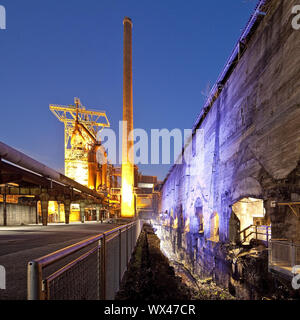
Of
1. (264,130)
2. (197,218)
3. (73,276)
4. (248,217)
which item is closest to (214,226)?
(248,217)

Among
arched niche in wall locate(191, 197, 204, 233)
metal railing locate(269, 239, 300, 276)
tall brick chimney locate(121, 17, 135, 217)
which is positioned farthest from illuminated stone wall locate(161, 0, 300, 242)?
tall brick chimney locate(121, 17, 135, 217)

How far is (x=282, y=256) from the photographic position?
6367 millimetres

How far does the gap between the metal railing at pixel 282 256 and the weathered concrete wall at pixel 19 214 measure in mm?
16320

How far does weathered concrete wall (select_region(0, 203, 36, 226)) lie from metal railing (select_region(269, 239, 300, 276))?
16.3 meters

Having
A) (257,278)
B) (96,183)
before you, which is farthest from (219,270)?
(96,183)

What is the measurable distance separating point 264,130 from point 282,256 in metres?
4.66

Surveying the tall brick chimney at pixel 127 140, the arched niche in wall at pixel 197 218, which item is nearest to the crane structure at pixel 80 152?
the tall brick chimney at pixel 127 140

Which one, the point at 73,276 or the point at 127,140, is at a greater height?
the point at 127,140

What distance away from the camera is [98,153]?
3428 cm

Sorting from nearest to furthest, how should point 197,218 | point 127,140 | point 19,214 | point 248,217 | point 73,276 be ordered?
point 73,276, point 248,217, point 19,214, point 197,218, point 127,140

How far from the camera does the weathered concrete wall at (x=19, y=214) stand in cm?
1441

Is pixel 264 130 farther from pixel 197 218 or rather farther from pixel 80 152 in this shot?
pixel 80 152

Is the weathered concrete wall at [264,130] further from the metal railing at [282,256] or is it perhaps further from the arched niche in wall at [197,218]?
the arched niche in wall at [197,218]

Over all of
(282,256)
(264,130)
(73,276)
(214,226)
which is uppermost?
(264,130)
